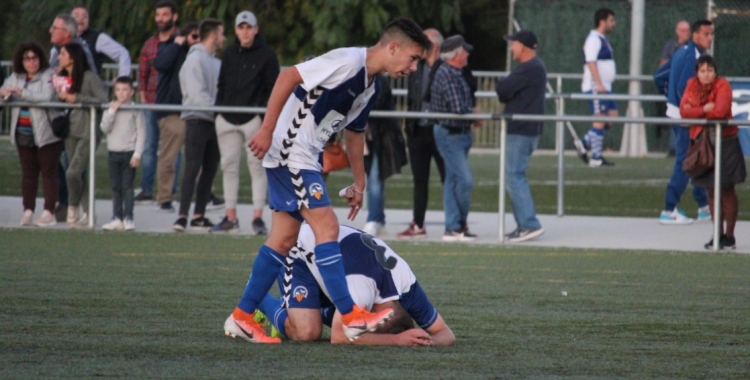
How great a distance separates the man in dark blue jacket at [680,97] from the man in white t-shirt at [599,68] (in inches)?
205

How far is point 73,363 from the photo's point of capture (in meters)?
5.68

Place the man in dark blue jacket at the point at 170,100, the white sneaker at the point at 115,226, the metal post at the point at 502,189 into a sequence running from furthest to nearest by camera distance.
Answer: the man in dark blue jacket at the point at 170,100 < the white sneaker at the point at 115,226 < the metal post at the point at 502,189

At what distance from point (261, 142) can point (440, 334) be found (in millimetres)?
1261

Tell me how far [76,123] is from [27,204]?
0.93m

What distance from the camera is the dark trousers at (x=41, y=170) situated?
12.6 meters

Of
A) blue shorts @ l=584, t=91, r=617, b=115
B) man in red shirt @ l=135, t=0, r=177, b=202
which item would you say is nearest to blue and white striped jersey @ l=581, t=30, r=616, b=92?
blue shorts @ l=584, t=91, r=617, b=115

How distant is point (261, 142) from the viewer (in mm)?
6312

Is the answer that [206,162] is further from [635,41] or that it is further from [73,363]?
[635,41]

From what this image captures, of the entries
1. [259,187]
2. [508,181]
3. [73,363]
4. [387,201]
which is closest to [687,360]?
[73,363]

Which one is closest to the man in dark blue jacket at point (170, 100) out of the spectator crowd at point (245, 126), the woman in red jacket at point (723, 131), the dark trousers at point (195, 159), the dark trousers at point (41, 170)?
the spectator crowd at point (245, 126)

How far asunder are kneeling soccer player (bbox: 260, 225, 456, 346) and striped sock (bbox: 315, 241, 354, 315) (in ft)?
0.38

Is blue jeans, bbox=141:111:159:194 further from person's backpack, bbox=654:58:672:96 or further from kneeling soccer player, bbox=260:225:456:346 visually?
kneeling soccer player, bbox=260:225:456:346

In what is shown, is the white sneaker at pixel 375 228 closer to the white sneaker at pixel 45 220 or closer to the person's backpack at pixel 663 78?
the white sneaker at pixel 45 220

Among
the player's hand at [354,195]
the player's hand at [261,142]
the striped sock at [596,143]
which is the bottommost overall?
the striped sock at [596,143]
